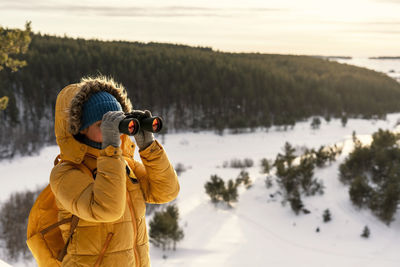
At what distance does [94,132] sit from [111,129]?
7.3 inches

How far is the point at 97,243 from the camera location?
1.47 meters

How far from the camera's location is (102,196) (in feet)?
4.56

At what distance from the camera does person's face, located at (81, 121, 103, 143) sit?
5.05 feet

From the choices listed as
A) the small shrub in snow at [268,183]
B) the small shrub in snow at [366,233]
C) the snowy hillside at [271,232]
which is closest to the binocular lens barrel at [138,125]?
the snowy hillside at [271,232]

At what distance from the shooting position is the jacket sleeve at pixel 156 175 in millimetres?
1588

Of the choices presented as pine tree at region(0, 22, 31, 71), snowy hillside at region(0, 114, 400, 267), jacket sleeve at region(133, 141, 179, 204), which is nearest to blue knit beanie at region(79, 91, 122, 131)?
jacket sleeve at region(133, 141, 179, 204)

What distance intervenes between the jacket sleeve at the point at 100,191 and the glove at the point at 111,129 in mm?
26

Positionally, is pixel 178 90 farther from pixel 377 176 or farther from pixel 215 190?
pixel 377 176

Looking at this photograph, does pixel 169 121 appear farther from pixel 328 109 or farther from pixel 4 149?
pixel 328 109

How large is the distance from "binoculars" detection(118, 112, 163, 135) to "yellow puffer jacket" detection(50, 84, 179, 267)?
110 mm

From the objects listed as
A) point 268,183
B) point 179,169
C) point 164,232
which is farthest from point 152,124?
point 179,169

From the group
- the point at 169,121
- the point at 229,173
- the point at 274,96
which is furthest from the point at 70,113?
the point at 274,96

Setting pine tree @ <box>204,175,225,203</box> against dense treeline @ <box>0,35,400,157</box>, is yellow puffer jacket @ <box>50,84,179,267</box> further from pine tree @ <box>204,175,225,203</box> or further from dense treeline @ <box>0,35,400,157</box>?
dense treeline @ <box>0,35,400,157</box>

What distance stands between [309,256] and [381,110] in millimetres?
39346
